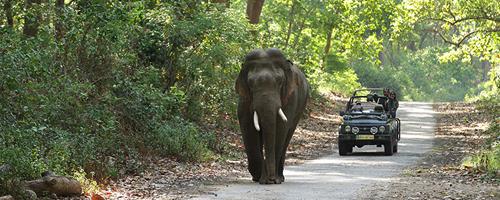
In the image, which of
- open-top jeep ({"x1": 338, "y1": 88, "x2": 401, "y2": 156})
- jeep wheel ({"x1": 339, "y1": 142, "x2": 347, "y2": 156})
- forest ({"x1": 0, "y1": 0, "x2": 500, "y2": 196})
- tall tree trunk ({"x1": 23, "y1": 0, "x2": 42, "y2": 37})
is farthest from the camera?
jeep wheel ({"x1": 339, "y1": 142, "x2": 347, "y2": 156})

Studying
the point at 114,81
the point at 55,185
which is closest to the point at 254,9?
the point at 114,81

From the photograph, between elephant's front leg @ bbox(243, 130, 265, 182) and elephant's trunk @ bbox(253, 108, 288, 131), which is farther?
elephant's front leg @ bbox(243, 130, 265, 182)

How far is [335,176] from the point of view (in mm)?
12102

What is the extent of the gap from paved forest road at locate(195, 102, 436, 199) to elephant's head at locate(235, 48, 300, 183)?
2.59 feet

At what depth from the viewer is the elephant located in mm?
10312

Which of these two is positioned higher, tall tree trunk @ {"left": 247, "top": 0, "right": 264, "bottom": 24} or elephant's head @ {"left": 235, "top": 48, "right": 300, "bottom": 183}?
tall tree trunk @ {"left": 247, "top": 0, "right": 264, "bottom": 24}

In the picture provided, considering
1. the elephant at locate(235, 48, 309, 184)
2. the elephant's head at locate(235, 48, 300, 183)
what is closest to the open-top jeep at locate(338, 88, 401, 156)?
the elephant at locate(235, 48, 309, 184)

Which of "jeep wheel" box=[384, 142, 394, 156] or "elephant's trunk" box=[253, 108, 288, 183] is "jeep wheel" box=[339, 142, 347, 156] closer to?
"jeep wheel" box=[384, 142, 394, 156]

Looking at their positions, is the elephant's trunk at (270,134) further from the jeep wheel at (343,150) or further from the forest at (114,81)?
the jeep wheel at (343,150)

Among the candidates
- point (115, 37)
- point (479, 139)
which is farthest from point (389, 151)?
point (115, 37)

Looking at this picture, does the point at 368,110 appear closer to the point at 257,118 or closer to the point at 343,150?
the point at 343,150

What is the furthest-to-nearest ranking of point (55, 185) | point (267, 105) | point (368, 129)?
1. point (368, 129)
2. point (267, 105)
3. point (55, 185)

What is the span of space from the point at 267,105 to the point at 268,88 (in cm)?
29

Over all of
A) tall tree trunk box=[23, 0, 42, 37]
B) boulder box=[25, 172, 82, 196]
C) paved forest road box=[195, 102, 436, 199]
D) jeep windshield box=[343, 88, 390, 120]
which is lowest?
paved forest road box=[195, 102, 436, 199]
